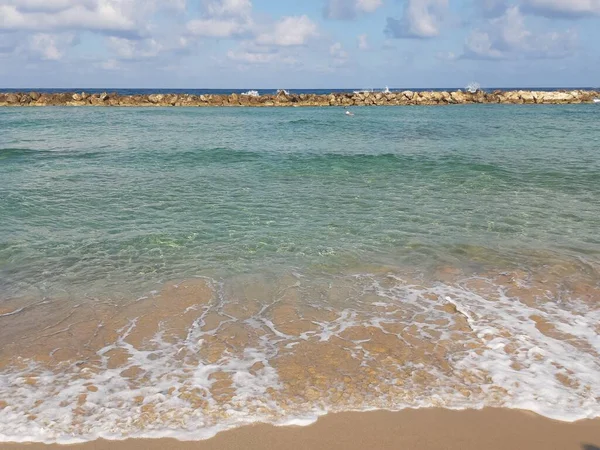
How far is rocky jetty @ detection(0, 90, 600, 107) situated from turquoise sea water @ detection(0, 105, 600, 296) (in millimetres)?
36842

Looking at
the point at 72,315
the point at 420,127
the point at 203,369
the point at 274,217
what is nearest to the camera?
the point at 203,369

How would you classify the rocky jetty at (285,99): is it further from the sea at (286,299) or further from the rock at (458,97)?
the sea at (286,299)

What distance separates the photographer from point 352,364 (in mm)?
5062

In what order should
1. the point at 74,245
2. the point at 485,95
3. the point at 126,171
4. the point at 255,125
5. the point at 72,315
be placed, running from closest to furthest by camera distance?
the point at 72,315 → the point at 74,245 → the point at 126,171 → the point at 255,125 → the point at 485,95

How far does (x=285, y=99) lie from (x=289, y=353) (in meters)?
59.3

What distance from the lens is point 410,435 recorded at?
13.2ft

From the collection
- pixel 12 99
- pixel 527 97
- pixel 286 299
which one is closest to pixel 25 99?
pixel 12 99

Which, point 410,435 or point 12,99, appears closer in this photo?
point 410,435

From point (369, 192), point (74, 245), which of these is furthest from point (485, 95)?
point (74, 245)

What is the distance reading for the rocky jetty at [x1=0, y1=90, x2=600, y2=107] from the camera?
5862cm

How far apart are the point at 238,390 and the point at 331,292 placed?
8.34 feet

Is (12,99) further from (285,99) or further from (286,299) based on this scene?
(286,299)

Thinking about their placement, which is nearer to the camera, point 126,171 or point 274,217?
point 274,217

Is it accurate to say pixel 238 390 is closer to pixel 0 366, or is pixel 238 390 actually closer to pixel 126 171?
pixel 0 366
